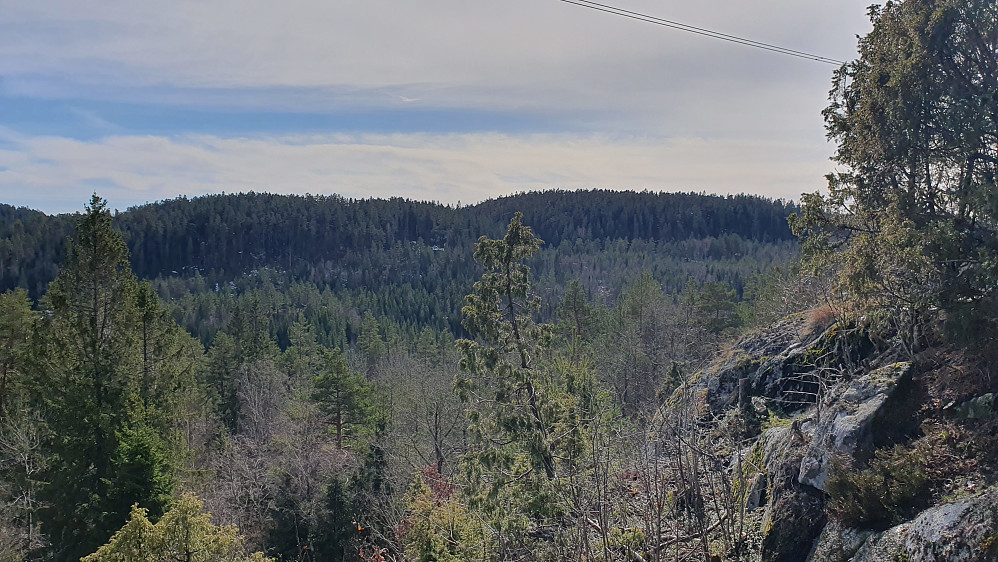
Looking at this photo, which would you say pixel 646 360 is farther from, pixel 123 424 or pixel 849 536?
pixel 849 536

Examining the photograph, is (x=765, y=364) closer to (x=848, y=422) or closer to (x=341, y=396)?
(x=848, y=422)

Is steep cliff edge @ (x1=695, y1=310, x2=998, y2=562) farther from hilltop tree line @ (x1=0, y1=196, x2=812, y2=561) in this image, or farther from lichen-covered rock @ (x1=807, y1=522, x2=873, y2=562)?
hilltop tree line @ (x1=0, y1=196, x2=812, y2=561)

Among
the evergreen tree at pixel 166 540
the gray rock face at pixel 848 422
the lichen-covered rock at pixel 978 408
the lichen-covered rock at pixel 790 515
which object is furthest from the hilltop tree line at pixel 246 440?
the lichen-covered rock at pixel 978 408

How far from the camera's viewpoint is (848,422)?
25.1ft

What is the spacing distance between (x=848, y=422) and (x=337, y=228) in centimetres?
15174

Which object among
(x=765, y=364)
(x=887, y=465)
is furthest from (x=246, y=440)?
(x=887, y=465)

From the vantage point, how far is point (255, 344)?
43031 mm

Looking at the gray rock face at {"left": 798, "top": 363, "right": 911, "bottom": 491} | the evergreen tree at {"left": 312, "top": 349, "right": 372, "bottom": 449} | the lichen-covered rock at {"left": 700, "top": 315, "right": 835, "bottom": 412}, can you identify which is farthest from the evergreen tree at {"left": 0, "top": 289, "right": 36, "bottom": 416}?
the gray rock face at {"left": 798, "top": 363, "right": 911, "bottom": 491}

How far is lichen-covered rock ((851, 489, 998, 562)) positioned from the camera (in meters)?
5.41

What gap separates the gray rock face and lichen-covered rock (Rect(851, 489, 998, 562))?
3.28 ft

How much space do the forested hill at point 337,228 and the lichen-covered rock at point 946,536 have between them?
11996cm

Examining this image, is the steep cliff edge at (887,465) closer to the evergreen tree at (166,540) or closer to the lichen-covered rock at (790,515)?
the lichen-covered rock at (790,515)

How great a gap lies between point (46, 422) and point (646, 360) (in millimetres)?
31735

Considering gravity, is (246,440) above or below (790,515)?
below
